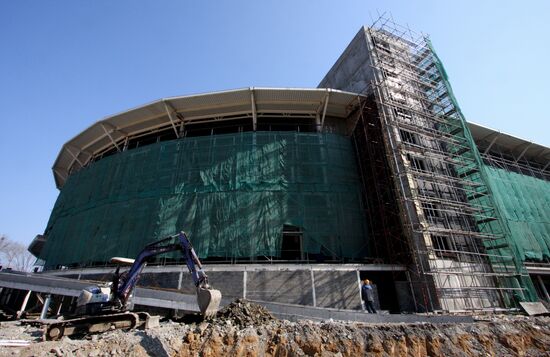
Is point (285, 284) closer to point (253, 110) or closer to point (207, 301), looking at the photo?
point (207, 301)

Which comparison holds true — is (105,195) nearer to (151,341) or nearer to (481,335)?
(151,341)

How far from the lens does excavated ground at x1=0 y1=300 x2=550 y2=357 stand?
6.76 metres

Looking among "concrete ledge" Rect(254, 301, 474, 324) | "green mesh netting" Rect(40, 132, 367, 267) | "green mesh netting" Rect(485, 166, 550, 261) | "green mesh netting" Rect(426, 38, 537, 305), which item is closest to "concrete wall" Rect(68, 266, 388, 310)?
"green mesh netting" Rect(40, 132, 367, 267)

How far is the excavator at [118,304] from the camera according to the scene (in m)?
8.10

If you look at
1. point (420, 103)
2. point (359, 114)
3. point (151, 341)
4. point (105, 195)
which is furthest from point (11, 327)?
point (420, 103)

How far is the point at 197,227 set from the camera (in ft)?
52.9

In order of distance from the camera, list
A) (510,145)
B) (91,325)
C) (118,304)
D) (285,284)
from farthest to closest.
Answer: (510,145) → (285,284) → (118,304) → (91,325)

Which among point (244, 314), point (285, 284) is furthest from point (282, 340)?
point (285, 284)

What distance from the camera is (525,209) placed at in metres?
A: 21.6

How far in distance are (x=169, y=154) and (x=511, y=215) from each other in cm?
2392

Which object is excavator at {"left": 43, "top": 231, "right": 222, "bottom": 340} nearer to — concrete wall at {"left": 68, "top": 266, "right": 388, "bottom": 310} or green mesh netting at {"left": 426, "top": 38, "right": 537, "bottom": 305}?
concrete wall at {"left": 68, "top": 266, "right": 388, "bottom": 310}

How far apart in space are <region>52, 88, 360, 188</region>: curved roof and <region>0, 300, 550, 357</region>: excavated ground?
1357 centimetres

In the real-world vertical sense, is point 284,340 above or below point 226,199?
below

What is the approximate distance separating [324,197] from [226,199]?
569cm
